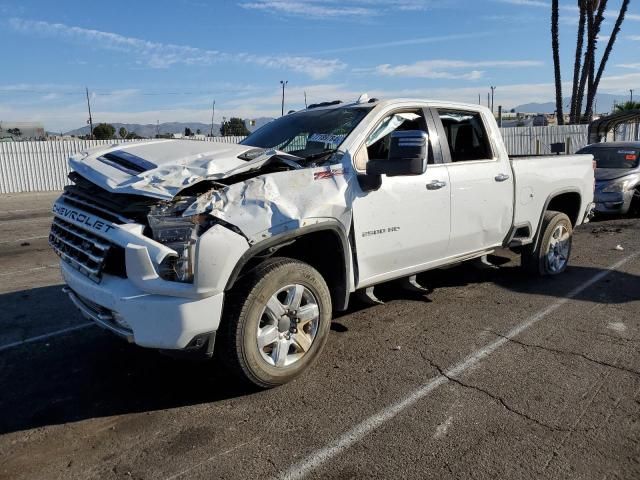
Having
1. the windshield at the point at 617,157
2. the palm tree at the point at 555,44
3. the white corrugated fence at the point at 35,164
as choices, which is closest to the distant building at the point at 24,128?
the white corrugated fence at the point at 35,164

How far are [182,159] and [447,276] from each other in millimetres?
4041

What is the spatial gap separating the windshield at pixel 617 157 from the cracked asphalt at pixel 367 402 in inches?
281

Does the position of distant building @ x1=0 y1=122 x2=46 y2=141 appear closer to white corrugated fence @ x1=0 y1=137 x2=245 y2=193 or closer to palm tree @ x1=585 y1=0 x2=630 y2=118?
white corrugated fence @ x1=0 y1=137 x2=245 y2=193

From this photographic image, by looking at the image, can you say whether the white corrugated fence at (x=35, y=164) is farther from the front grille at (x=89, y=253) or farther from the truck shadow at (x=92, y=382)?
the front grille at (x=89, y=253)

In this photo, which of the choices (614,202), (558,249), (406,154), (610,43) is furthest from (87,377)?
(610,43)

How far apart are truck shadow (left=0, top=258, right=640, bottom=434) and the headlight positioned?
6.36 metres

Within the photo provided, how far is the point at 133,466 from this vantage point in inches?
118

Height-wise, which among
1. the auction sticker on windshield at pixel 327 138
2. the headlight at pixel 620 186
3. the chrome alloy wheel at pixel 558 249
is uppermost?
the auction sticker on windshield at pixel 327 138

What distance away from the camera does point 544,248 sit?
6469 mm

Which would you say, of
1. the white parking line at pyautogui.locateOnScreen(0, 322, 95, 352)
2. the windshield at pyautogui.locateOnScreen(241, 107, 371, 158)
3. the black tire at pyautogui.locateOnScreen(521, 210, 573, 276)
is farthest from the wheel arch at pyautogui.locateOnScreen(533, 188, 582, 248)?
the white parking line at pyautogui.locateOnScreen(0, 322, 95, 352)

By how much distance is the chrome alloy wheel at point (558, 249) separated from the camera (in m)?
6.62

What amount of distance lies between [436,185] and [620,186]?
831 cm

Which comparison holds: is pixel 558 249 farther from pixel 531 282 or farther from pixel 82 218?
pixel 82 218

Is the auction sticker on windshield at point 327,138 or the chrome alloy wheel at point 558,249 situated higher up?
the auction sticker on windshield at point 327,138
